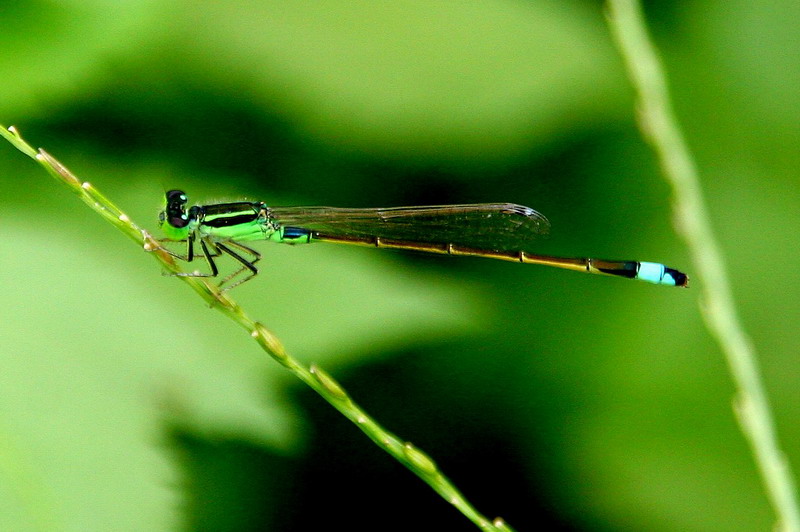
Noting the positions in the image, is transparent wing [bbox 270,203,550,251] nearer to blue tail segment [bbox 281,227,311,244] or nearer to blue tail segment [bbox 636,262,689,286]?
blue tail segment [bbox 281,227,311,244]

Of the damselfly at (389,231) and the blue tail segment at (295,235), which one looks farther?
the blue tail segment at (295,235)

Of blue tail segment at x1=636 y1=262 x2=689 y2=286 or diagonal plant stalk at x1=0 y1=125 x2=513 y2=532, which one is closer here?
diagonal plant stalk at x1=0 y1=125 x2=513 y2=532

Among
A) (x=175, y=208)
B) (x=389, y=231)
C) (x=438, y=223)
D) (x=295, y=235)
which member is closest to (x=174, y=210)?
(x=175, y=208)

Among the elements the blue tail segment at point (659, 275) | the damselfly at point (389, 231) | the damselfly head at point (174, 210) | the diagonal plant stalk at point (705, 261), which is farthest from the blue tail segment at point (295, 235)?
the diagonal plant stalk at point (705, 261)

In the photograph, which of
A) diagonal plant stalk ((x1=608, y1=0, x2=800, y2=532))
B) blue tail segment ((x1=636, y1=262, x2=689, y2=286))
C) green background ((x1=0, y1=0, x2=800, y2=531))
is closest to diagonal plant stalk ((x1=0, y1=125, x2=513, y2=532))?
diagonal plant stalk ((x1=608, y1=0, x2=800, y2=532))

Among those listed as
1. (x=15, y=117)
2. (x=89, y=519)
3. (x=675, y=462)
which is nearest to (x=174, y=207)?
(x=15, y=117)

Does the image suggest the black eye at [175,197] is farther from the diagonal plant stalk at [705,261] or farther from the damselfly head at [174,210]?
the diagonal plant stalk at [705,261]
